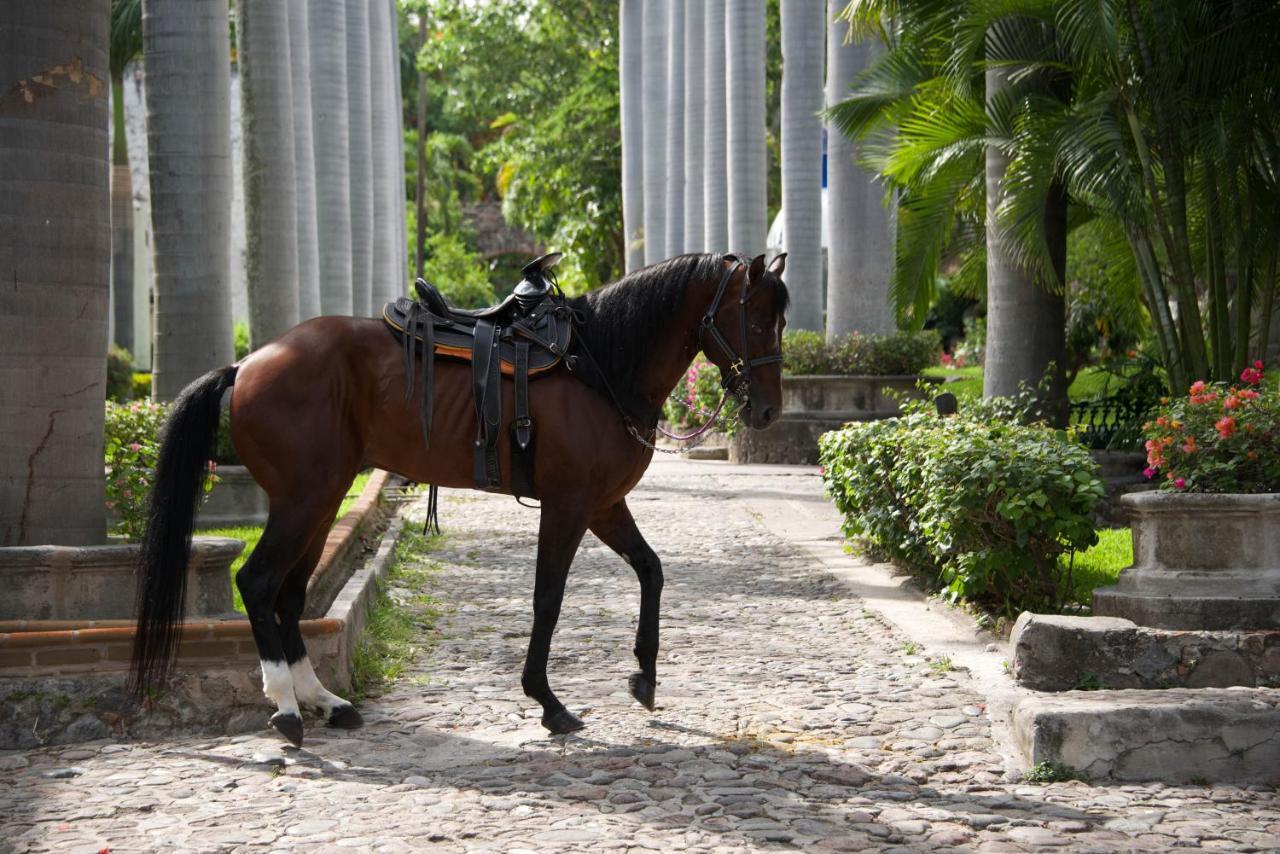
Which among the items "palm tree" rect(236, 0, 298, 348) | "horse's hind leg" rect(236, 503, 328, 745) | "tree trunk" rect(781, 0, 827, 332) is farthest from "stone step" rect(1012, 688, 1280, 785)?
"tree trunk" rect(781, 0, 827, 332)

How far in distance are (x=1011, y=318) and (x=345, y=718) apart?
7.55 m

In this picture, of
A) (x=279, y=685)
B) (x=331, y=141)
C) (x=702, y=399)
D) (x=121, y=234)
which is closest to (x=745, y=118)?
(x=702, y=399)

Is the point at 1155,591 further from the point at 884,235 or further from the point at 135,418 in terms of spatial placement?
the point at 884,235

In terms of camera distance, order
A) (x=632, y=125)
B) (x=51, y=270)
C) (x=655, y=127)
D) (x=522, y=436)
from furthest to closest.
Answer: (x=632, y=125) → (x=655, y=127) → (x=51, y=270) → (x=522, y=436)

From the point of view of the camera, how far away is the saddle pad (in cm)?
691

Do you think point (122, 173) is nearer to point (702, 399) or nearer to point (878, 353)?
point (702, 399)

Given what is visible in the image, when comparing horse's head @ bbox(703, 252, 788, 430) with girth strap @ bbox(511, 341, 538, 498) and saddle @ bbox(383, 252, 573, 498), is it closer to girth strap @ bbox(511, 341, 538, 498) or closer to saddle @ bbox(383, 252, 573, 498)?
saddle @ bbox(383, 252, 573, 498)

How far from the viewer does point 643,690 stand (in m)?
6.97

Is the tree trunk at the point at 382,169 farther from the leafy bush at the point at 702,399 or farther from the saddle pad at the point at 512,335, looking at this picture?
the saddle pad at the point at 512,335

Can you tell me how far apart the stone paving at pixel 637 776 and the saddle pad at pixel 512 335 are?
5.47 ft

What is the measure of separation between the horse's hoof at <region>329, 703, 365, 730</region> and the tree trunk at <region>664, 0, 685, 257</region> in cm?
2910

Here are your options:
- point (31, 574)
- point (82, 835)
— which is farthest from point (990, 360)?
point (82, 835)

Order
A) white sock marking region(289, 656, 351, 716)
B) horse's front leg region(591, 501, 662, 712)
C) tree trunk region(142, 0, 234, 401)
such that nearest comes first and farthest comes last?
white sock marking region(289, 656, 351, 716)
horse's front leg region(591, 501, 662, 712)
tree trunk region(142, 0, 234, 401)

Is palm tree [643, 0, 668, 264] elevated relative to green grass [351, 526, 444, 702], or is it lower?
elevated
